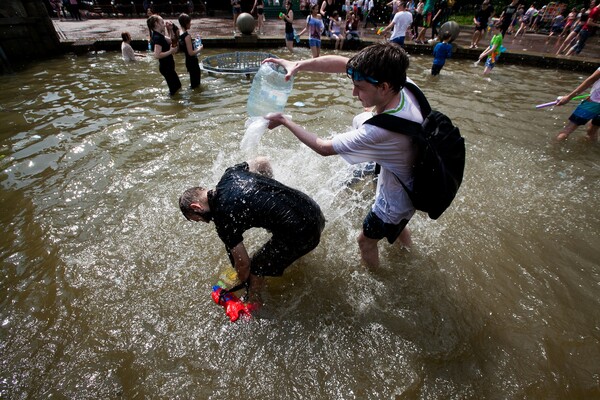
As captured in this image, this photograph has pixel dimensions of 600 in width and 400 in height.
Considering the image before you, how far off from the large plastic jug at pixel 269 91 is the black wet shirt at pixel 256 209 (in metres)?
1.78

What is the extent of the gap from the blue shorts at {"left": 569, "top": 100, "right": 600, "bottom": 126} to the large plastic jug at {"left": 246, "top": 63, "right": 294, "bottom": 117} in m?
5.26

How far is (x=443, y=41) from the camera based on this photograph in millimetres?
8789

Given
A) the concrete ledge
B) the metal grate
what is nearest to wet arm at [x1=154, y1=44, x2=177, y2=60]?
the metal grate

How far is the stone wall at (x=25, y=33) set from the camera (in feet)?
34.7

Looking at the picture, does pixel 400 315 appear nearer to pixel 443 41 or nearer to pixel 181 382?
pixel 181 382

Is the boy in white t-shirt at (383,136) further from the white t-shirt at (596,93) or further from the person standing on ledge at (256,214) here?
the white t-shirt at (596,93)

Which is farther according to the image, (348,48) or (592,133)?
(348,48)

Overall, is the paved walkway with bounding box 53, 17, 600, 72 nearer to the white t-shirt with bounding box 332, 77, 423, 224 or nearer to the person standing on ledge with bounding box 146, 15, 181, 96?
the person standing on ledge with bounding box 146, 15, 181, 96

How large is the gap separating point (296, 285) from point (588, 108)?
600cm

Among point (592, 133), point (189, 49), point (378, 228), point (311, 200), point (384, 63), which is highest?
point (384, 63)

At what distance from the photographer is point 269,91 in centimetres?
406

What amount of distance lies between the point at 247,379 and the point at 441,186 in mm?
2179

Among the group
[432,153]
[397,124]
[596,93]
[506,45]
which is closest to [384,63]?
[397,124]

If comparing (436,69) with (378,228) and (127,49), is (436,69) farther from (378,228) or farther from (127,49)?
(127,49)
